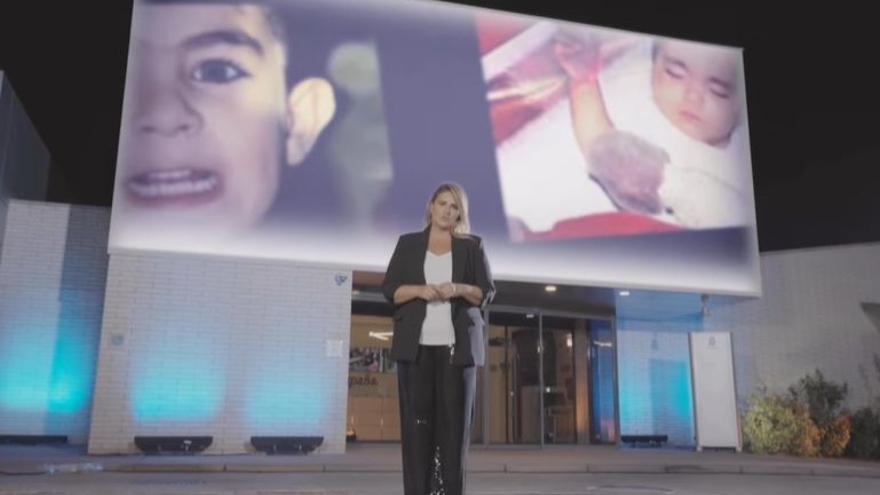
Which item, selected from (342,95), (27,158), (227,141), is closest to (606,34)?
(342,95)

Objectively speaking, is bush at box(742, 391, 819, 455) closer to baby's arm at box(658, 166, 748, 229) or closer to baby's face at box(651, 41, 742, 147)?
baby's arm at box(658, 166, 748, 229)

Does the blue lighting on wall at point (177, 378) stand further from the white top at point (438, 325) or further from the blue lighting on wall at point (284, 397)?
the white top at point (438, 325)

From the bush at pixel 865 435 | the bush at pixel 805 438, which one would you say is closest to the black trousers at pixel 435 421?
the bush at pixel 805 438

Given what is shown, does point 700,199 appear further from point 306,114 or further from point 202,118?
point 202,118

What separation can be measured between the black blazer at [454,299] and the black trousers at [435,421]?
6 cm

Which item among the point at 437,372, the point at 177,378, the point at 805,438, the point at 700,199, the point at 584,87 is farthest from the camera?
the point at 700,199

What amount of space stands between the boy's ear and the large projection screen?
2cm

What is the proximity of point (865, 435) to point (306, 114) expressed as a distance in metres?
10.5

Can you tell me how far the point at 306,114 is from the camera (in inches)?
450

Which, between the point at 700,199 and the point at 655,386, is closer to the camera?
the point at 700,199

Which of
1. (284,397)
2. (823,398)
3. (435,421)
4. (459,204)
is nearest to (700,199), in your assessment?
(823,398)

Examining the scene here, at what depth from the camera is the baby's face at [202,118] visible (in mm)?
10602

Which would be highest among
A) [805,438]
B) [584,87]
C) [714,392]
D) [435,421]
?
[584,87]

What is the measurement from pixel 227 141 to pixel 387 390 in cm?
498
